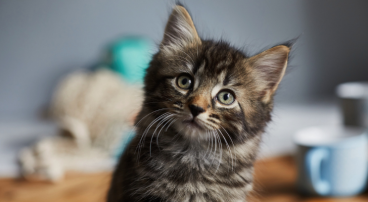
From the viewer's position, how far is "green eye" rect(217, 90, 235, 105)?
74 cm

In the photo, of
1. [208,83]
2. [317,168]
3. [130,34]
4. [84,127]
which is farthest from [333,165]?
[130,34]

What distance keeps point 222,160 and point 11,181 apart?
981 millimetres

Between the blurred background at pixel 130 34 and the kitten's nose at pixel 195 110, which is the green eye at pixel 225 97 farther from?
the blurred background at pixel 130 34

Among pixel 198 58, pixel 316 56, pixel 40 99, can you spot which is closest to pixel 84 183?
pixel 198 58

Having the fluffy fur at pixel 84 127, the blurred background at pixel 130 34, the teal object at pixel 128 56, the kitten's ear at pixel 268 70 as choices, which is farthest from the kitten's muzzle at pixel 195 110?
the blurred background at pixel 130 34

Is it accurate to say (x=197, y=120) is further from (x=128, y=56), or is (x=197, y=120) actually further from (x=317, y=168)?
(x=128, y=56)

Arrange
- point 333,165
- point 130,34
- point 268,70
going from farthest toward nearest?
1. point 130,34
2. point 333,165
3. point 268,70

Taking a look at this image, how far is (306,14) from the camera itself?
7.45 feet

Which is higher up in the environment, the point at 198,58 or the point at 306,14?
the point at 306,14

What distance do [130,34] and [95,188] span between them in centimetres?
123

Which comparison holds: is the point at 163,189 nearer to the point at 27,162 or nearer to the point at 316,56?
the point at 27,162

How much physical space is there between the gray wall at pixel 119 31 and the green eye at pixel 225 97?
4.67 feet

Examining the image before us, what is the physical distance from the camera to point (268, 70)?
0.80 metres

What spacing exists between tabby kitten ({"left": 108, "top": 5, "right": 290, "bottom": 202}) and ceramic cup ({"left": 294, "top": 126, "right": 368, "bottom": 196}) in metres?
0.33
